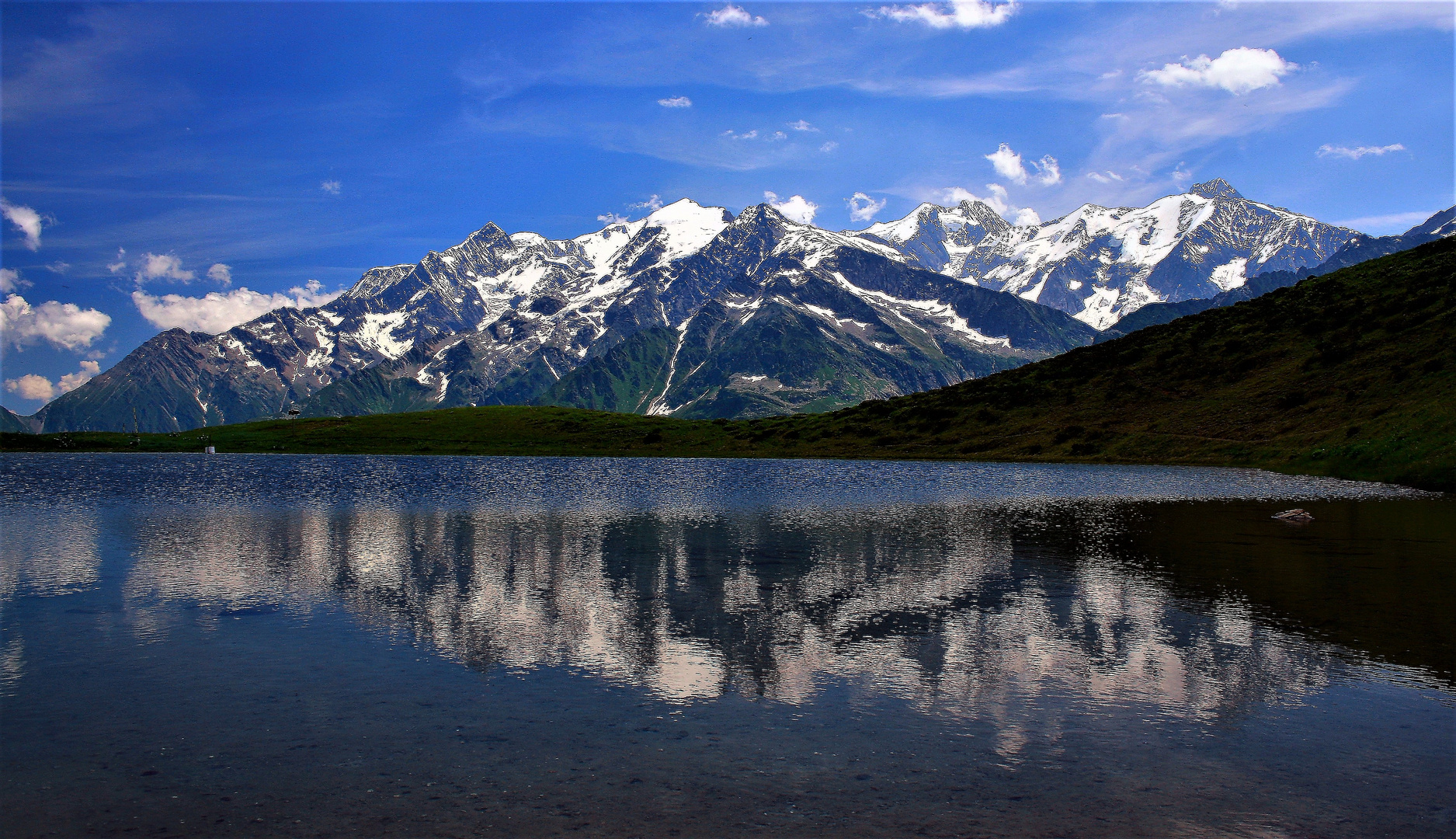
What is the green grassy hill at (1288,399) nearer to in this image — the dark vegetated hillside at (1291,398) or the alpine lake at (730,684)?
the dark vegetated hillside at (1291,398)

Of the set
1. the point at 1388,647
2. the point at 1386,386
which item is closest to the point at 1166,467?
the point at 1386,386

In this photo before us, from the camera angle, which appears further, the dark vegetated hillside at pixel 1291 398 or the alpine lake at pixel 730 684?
the dark vegetated hillside at pixel 1291 398

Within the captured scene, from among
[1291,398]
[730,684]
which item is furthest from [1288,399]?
[730,684]

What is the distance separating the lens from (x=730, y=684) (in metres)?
22.2

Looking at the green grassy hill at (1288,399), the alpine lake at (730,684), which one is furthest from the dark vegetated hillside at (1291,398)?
the alpine lake at (730,684)

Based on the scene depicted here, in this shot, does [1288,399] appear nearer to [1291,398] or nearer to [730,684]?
[1291,398]

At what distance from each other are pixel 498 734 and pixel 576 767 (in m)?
2.65

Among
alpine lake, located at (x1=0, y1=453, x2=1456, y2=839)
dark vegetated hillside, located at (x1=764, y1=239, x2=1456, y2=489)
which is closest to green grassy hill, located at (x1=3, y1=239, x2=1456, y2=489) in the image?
dark vegetated hillside, located at (x1=764, y1=239, x2=1456, y2=489)

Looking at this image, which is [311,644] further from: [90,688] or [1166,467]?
[1166,467]

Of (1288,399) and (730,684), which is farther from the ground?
(1288,399)

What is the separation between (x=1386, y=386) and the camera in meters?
123

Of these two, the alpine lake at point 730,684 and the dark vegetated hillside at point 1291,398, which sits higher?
the dark vegetated hillside at point 1291,398

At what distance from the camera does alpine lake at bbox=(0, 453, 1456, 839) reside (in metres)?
14.9

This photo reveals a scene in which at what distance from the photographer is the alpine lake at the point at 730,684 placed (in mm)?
14938
